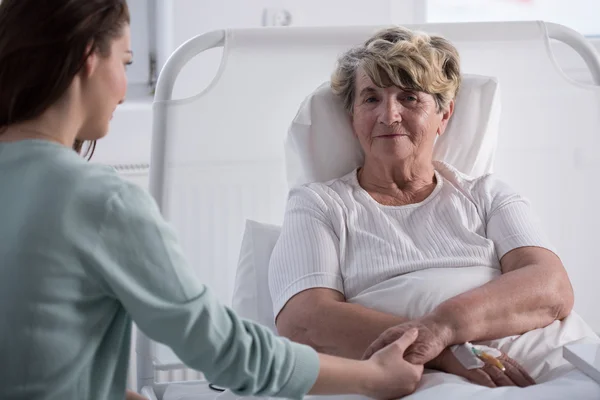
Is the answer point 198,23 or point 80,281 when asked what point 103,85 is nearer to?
point 80,281

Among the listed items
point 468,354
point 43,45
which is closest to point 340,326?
point 468,354

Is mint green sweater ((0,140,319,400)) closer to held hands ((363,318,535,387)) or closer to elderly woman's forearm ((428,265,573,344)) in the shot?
held hands ((363,318,535,387))

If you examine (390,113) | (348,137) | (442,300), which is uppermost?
(390,113)

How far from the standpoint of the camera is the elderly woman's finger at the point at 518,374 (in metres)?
1.42

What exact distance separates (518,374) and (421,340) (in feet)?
0.59

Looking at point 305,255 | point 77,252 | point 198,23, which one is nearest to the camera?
point 77,252

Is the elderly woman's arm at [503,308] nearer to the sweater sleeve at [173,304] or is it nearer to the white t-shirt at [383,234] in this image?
the white t-shirt at [383,234]

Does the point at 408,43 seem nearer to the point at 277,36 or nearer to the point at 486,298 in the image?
the point at 277,36

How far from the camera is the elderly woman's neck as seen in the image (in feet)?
5.85

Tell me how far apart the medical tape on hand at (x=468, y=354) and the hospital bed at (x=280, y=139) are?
1.66 feet

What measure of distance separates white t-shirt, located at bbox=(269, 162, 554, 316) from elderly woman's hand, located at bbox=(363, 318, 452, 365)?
7.9 inches

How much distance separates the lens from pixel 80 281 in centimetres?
94

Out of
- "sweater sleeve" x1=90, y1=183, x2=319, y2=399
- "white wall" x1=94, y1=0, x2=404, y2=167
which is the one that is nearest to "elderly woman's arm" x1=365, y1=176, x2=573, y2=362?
"sweater sleeve" x1=90, y1=183, x2=319, y2=399

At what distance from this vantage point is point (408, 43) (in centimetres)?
176
